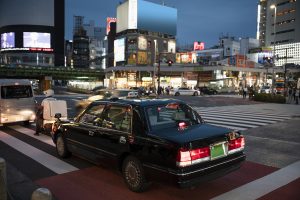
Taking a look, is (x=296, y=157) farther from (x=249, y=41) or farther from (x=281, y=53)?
(x=249, y=41)

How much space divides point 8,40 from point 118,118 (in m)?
115

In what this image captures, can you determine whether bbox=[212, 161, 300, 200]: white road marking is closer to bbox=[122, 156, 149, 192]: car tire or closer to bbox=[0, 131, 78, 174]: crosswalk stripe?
bbox=[122, 156, 149, 192]: car tire

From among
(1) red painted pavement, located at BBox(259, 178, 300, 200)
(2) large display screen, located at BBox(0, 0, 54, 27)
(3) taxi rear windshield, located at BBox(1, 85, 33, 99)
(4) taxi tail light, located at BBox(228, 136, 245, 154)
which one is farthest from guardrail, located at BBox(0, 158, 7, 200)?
(2) large display screen, located at BBox(0, 0, 54, 27)

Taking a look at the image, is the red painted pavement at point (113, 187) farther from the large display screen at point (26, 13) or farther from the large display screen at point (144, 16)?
the large display screen at point (26, 13)

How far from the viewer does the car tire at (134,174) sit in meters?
5.16

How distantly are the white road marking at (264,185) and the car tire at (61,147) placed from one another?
3.79m

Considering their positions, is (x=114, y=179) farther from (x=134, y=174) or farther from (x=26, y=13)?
A: (x=26, y=13)

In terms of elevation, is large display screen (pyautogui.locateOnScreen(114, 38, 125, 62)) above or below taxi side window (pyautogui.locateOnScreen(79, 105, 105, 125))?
above

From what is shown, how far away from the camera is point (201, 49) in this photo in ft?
460

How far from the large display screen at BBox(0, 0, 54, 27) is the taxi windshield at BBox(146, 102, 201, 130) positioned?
382ft

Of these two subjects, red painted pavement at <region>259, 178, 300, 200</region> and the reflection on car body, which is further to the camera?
the reflection on car body

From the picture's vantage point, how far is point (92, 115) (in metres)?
6.57

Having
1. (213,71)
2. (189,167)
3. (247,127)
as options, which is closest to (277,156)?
(189,167)

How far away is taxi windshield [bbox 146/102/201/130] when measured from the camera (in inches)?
214
